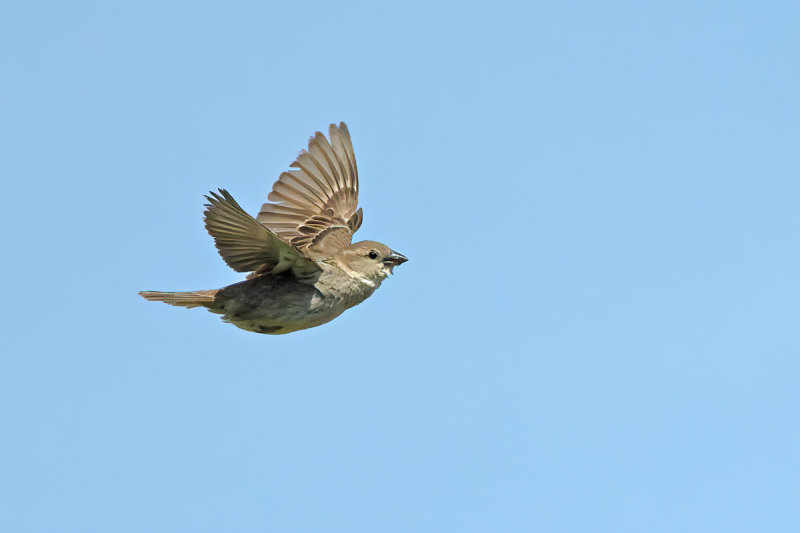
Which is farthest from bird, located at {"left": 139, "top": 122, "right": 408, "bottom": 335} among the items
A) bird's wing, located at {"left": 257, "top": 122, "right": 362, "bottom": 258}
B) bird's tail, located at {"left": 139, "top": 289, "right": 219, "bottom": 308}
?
bird's wing, located at {"left": 257, "top": 122, "right": 362, "bottom": 258}

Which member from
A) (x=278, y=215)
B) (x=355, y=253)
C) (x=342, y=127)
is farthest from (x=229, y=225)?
(x=342, y=127)

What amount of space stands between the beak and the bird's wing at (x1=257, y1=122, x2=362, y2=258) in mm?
1051

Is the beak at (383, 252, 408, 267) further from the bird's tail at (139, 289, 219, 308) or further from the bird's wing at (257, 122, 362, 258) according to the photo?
the bird's tail at (139, 289, 219, 308)

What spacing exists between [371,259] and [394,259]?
28 centimetres

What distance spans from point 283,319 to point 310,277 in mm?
481

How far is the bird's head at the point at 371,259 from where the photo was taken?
10594 millimetres

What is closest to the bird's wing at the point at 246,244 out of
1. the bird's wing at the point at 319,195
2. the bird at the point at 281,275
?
the bird at the point at 281,275

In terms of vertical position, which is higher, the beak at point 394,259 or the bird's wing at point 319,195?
the bird's wing at point 319,195

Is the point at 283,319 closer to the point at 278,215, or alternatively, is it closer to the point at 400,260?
the point at 400,260

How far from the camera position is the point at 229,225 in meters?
9.41

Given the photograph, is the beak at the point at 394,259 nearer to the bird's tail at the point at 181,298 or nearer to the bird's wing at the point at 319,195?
the bird's wing at the point at 319,195

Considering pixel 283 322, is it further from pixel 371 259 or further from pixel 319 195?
pixel 319 195

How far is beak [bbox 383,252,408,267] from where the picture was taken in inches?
425

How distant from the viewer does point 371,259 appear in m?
10.7
